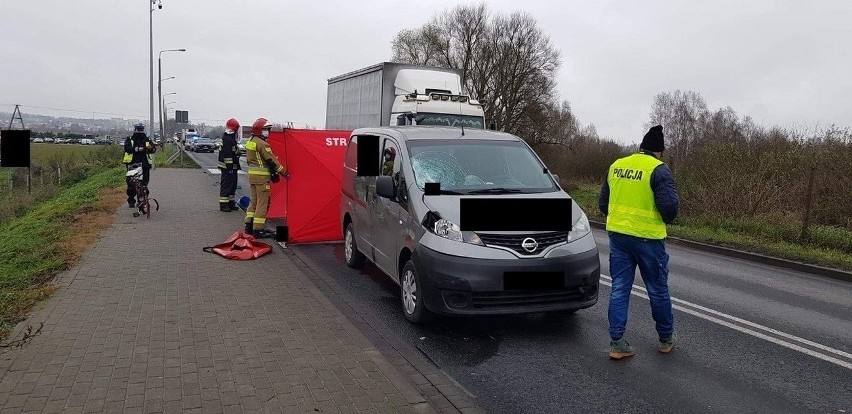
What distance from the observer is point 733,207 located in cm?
1553

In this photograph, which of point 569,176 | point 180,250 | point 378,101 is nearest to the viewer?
point 180,250

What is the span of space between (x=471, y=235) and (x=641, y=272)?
145cm

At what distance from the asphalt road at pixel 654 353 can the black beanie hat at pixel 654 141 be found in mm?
1743

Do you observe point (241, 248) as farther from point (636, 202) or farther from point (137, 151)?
point (636, 202)

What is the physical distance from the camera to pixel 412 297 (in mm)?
6188

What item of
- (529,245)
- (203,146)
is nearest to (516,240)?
(529,245)

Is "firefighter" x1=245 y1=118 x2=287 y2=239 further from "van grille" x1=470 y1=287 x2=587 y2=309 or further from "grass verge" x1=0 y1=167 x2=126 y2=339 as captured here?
"van grille" x1=470 y1=287 x2=587 y2=309

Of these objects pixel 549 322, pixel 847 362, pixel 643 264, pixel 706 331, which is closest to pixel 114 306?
pixel 549 322

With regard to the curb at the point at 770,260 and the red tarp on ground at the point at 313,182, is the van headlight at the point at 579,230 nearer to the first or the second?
the red tarp on ground at the point at 313,182

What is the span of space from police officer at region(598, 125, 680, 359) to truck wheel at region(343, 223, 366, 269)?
3906 millimetres

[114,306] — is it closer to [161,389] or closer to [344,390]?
[161,389]

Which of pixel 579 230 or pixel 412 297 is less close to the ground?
pixel 579 230

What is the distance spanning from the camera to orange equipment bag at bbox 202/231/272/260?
8.73 m

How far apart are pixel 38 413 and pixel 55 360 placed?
3.17 ft
